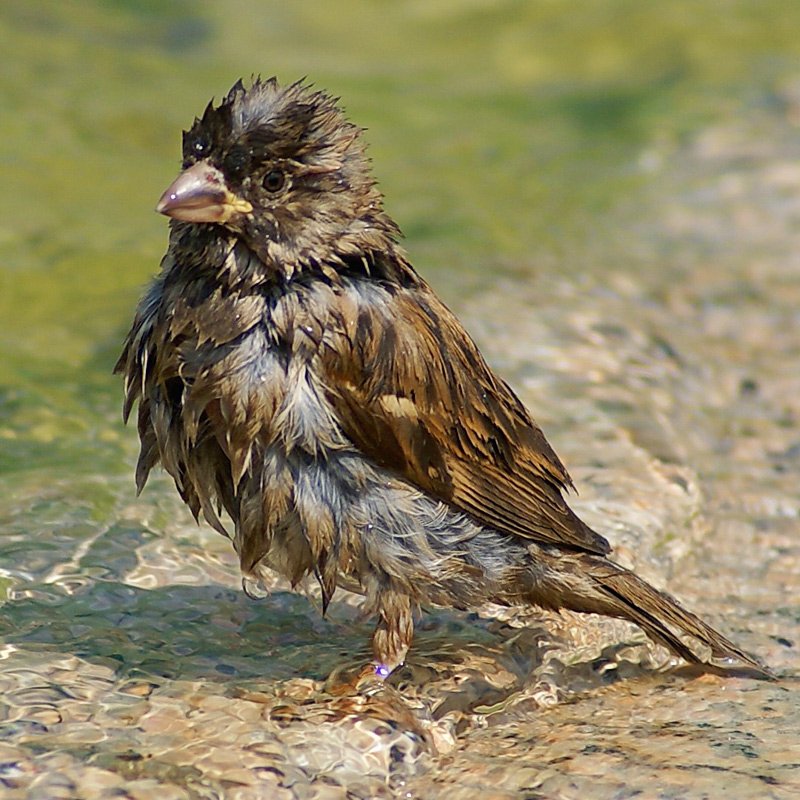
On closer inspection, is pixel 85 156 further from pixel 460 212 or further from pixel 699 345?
pixel 699 345

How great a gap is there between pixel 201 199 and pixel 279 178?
0.23 m

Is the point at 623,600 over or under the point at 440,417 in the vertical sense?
under

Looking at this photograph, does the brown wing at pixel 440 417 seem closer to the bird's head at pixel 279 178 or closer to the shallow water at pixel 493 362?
the bird's head at pixel 279 178

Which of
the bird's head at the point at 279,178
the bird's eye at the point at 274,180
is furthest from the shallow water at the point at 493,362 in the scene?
the bird's eye at the point at 274,180

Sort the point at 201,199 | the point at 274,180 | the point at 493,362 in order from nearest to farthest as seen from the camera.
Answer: the point at 201,199 → the point at 274,180 → the point at 493,362

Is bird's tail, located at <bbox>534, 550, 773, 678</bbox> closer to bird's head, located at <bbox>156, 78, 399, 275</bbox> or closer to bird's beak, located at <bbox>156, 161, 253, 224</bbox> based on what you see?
bird's head, located at <bbox>156, 78, 399, 275</bbox>

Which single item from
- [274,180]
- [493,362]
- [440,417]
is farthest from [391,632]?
[493,362]

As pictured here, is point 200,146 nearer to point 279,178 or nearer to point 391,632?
point 279,178

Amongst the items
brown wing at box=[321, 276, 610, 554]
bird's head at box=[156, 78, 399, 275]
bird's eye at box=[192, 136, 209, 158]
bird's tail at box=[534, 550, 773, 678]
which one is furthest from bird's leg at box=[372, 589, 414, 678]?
bird's eye at box=[192, 136, 209, 158]

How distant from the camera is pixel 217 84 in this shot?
9531mm

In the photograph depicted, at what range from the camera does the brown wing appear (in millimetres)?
3684

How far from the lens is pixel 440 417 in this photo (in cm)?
386

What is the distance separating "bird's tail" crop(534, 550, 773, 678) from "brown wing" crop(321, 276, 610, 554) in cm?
6

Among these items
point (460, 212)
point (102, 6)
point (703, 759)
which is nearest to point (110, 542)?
point (703, 759)
